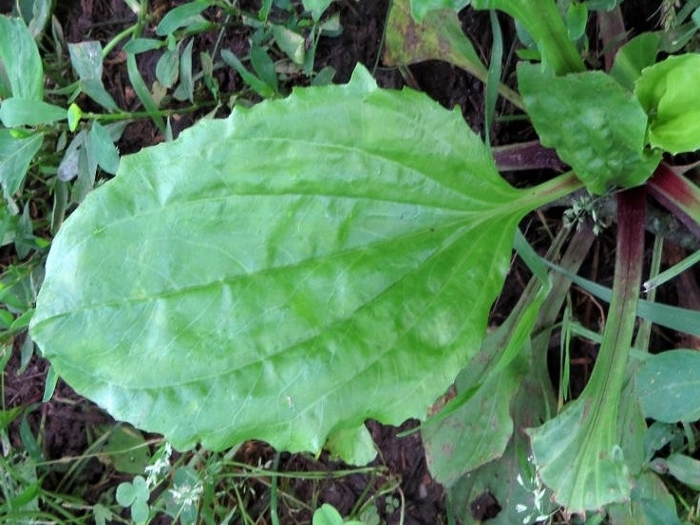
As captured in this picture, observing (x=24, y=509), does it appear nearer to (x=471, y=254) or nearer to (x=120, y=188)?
(x=120, y=188)

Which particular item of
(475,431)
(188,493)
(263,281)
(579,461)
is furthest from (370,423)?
(263,281)

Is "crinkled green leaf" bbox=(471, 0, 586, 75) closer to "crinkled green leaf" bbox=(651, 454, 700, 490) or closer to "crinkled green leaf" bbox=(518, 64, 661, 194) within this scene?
"crinkled green leaf" bbox=(518, 64, 661, 194)

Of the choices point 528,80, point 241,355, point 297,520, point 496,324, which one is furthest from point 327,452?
point 528,80

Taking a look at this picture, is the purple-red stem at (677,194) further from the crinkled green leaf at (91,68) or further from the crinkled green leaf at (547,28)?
the crinkled green leaf at (91,68)

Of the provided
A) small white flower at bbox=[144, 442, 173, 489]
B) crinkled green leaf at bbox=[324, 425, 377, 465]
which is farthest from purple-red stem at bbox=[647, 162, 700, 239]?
small white flower at bbox=[144, 442, 173, 489]

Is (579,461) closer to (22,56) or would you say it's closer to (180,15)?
(180,15)
